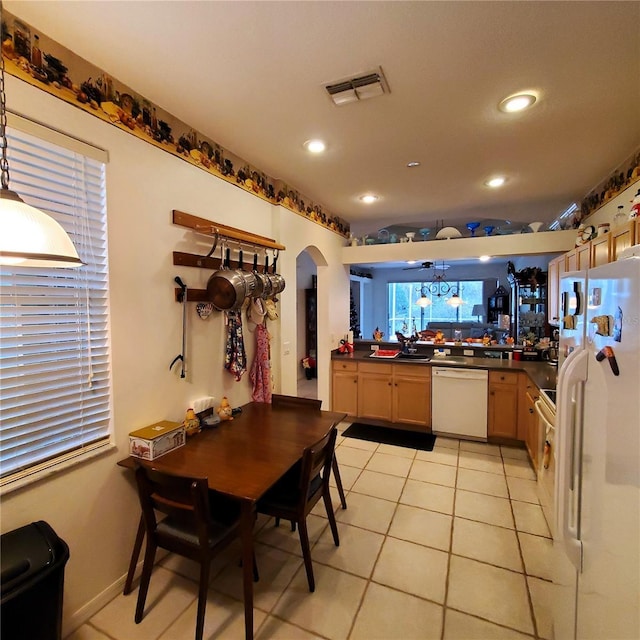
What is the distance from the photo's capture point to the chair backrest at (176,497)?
4.69 feet

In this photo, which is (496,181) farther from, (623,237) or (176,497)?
(176,497)

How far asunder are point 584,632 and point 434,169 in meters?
2.86

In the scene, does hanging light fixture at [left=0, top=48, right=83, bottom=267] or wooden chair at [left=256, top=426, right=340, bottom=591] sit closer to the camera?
hanging light fixture at [left=0, top=48, right=83, bottom=267]

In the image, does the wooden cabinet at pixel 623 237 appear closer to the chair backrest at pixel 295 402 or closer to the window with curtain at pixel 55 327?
the chair backrest at pixel 295 402

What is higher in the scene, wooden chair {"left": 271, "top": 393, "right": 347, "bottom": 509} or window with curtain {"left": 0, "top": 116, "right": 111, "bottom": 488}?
window with curtain {"left": 0, "top": 116, "right": 111, "bottom": 488}

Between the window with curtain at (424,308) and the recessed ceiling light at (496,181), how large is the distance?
637 centimetres

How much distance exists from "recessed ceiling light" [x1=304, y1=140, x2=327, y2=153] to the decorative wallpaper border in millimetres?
571

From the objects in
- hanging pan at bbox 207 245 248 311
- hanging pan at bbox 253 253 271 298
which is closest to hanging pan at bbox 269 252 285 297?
hanging pan at bbox 253 253 271 298

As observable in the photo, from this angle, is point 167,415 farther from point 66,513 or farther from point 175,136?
point 175,136

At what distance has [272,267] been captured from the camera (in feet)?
9.55

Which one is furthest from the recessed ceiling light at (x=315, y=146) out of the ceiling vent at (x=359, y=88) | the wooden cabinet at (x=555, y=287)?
the wooden cabinet at (x=555, y=287)

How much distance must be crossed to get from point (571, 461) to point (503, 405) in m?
2.69

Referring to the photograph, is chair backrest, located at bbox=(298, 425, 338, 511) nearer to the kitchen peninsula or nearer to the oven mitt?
the oven mitt

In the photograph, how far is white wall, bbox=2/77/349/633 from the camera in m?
1.52
